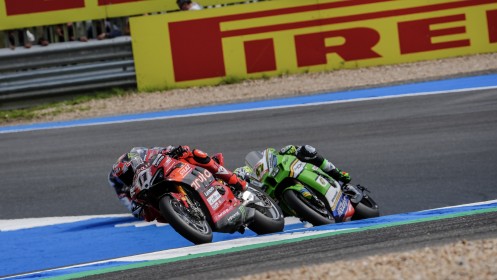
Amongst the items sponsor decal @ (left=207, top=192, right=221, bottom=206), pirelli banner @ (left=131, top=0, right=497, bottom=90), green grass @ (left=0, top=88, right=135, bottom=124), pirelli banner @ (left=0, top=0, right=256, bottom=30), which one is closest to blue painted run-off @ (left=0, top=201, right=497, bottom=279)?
sponsor decal @ (left=207, top=192, right=221, bottom=206)

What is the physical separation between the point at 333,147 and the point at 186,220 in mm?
4483

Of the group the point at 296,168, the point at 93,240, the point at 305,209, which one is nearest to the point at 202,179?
the point at 305,209

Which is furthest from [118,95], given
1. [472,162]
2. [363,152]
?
[472,162]

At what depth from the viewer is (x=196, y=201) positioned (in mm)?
7848

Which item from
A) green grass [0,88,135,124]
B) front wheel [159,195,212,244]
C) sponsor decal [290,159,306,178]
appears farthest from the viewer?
green grass [0,88,135,124]

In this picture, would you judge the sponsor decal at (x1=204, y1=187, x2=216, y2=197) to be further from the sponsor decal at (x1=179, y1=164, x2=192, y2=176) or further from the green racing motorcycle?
the green racing motorcycle

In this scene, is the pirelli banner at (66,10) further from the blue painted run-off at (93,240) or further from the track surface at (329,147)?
the blue painted run-off at (93,240)

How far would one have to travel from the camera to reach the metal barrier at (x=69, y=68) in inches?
673

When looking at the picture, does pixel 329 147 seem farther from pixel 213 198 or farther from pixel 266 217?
pixel 213 198

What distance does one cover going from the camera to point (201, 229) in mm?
7574

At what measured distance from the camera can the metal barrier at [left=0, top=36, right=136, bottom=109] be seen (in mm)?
17094

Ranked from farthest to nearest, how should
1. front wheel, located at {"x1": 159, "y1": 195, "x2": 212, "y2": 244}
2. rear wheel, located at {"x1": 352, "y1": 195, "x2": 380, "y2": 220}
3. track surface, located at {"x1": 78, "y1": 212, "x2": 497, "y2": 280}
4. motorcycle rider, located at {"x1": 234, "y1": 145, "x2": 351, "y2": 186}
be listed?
1. motorcycle rider, located at {"x1": 234, "y1": 145, "x2": 351, "y2": 186}
2. rear wheel, located at {"x1": 352, "y1": 195, "x2": 380, "y2": 220}
3. front wheel, located at {"x1": 159, "y1": 195, "x2": 212, "y2": 244}
4. track surface, located at {"x1": 78, "y1": 212, "x2": 497, "y2": 280}

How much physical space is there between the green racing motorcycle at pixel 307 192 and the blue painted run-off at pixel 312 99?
19.1 ft

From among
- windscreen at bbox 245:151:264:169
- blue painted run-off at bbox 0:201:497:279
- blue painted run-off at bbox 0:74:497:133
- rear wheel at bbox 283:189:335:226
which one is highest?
blue painted run-off at bbox 0:74:497:133
